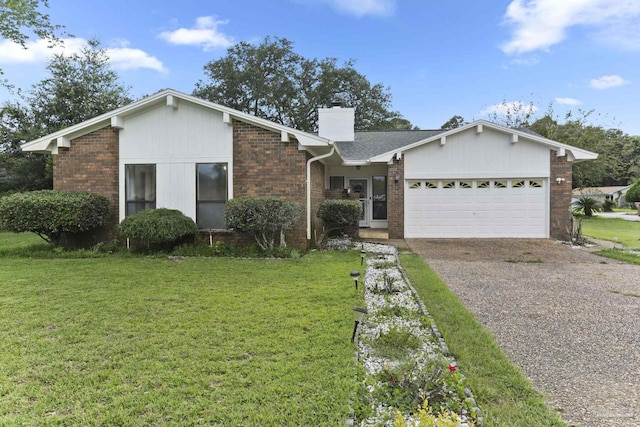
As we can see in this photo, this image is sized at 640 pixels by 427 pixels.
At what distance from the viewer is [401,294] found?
17.6 feet

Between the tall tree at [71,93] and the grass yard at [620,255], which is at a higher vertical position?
the tall tree at [71,93]

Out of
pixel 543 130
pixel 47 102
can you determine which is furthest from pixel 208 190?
pixel 543 130

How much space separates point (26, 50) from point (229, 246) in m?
16.6

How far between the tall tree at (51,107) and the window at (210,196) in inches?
583

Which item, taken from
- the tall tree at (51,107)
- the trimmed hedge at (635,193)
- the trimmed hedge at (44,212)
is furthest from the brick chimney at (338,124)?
the trimmed hedge at (635,193)

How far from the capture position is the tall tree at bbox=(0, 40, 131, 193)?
1917cm

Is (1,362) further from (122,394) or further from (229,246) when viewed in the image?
(229,246)

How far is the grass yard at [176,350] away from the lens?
2389 mm

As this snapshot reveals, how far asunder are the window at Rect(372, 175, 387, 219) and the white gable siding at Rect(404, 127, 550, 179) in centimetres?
228

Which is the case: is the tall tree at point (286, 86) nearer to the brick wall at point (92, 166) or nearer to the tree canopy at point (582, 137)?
the tree canopy at point (582, 137)

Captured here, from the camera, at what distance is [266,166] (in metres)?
8.98

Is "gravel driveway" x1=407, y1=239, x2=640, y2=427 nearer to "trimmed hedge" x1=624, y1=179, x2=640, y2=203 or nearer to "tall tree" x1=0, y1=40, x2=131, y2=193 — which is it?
"tall tree" x1=0, y1=40, x2=131, y2=193

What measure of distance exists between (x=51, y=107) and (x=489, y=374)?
25.7m

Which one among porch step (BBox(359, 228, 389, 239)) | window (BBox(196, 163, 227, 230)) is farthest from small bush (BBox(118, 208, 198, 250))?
porch step (BBox(359, 228, 389, 239))
